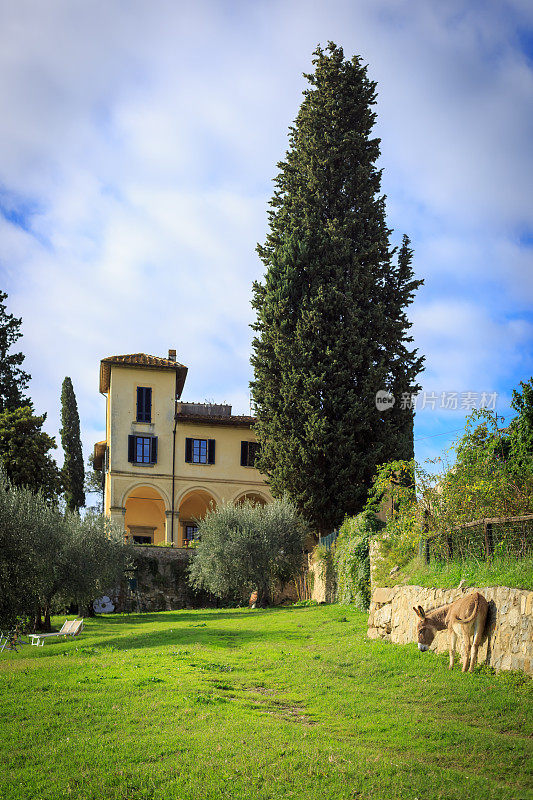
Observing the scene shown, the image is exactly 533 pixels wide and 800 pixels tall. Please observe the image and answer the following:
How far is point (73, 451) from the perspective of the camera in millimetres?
46344

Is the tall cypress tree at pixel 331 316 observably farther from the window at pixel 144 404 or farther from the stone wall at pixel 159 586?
the window at pixel 144 404

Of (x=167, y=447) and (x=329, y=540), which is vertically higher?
(x=167, y=447)

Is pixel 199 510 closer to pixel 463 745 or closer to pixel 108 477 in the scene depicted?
pixel 108 477

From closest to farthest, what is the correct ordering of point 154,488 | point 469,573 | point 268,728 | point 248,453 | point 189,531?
1. point 268,728
2. point 469,573
3. point 154,488
4. point 248,453
5. point 189,531

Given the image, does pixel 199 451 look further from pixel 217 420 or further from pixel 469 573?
pixel 469 573

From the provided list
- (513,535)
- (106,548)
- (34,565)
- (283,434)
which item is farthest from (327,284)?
(513,535)

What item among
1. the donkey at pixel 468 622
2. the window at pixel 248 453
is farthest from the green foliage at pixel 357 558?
the window at pixel 248 453

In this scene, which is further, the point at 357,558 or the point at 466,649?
the point at 357,558

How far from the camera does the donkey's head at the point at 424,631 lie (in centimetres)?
1171

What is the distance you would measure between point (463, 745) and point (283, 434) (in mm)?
22703

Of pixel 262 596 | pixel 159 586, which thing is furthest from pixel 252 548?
pixel 159 586

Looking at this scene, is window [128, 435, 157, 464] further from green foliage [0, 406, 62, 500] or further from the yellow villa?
green foliage [0, 406, 62, 500]

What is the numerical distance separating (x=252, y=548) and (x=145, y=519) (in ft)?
61.0

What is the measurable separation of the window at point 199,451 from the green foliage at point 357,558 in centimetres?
1858
